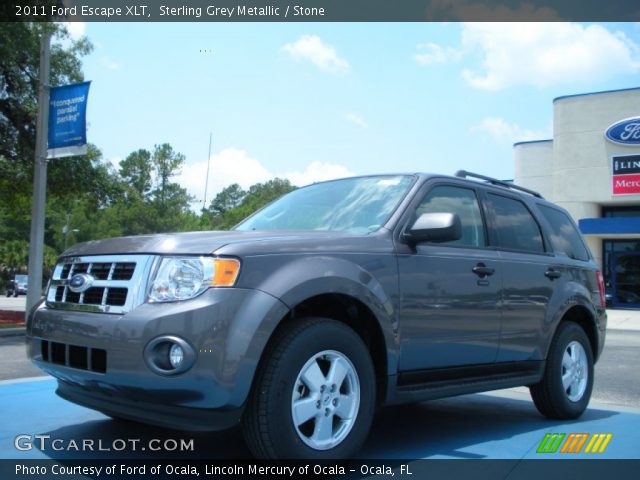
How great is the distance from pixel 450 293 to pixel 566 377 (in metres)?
1.88

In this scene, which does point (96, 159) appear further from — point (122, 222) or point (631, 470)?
point (122, 222)

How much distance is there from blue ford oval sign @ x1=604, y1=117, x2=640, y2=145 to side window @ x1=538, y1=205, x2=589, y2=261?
26.5 m

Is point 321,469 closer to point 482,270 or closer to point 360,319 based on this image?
point 360,319

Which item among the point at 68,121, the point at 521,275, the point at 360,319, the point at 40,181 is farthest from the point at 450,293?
the point at 40,181

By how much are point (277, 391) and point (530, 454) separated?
1.99m

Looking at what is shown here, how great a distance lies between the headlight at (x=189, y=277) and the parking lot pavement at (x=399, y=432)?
47.2 inches

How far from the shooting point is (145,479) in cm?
352

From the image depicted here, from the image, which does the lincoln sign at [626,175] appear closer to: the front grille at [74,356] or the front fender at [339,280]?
the front fender at [339,280]

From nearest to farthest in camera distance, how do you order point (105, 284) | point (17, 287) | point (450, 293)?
point (105, 284) → point (450, 293) → point (17, 287)

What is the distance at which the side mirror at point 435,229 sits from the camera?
4.04 metres

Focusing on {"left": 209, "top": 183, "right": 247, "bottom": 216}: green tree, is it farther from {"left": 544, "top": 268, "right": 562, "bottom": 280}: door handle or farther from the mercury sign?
{"left": 544, "top": 268, "right": 562, "bottom": 280}: door handle

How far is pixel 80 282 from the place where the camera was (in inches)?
145

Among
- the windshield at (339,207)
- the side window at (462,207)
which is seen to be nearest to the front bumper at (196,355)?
the windshield at (339,207)

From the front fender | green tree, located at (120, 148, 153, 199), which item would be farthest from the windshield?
green tree, located at (120, 148, 153, 199)
